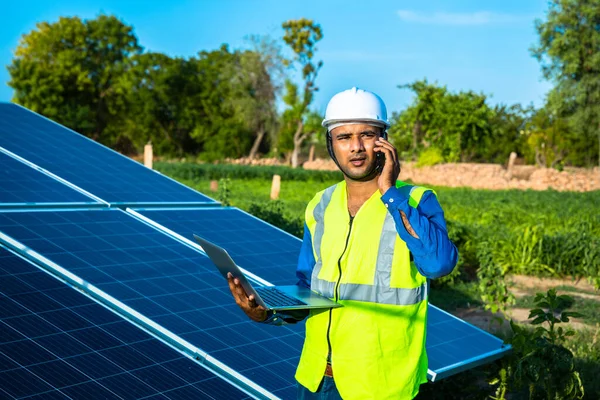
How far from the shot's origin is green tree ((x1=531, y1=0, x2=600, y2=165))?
43.8 m

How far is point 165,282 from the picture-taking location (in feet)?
15.3

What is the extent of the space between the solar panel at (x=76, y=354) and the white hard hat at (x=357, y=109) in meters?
1.47

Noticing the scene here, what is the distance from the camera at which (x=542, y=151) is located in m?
58.2

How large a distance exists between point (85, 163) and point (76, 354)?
13.2 ft

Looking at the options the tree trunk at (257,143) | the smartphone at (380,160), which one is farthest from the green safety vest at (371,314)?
the tree trunk at (257,143)

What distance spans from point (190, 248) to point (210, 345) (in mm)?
1525

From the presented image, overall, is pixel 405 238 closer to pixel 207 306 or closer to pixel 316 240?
pixel 316 240

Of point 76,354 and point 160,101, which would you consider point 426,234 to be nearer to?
point 76,354

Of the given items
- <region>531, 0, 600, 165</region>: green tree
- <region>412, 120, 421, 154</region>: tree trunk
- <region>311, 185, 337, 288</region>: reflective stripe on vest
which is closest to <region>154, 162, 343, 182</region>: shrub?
<region>412, 120, 421, 154</region>: tree trunk

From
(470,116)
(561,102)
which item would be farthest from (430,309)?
(470,116)

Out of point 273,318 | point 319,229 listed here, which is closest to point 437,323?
point 319,229

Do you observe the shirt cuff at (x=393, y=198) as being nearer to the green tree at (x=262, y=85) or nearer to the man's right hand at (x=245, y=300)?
the man's right hand at (x=245, y=300)

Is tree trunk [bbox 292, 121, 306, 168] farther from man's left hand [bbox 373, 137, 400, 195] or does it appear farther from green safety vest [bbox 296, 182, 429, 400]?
man's left hand [bbox 373, 137, 400, 195]

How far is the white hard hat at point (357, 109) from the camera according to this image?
9.75 feet
